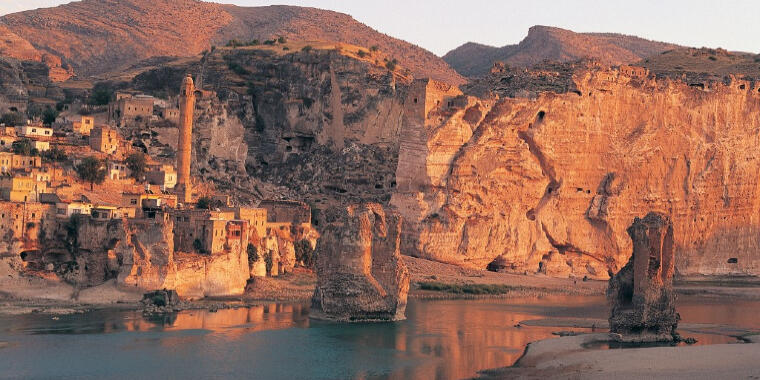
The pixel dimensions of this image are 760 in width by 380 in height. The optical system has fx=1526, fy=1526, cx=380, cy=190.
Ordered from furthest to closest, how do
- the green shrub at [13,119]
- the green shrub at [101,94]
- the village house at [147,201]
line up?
the green shrub at [101,94] < the green shrub at [13,119] < the village house at [147,201]

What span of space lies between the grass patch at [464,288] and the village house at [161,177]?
11.1 m

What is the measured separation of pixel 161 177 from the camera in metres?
62.4

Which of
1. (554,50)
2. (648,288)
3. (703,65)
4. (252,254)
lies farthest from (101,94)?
(554,50)

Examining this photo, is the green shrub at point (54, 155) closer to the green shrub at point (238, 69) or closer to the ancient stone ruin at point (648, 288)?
the green shrub at point (238, 69)

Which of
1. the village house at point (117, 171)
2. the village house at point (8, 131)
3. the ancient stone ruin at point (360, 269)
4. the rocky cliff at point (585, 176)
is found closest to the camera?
the ancient stone ruin at point (360, 269)

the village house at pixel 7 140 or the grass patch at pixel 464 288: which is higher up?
the village house at pixel 7 140

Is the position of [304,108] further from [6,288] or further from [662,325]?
[662,325]

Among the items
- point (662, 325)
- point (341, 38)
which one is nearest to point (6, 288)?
point (662, 325)

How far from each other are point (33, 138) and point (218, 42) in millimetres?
64216

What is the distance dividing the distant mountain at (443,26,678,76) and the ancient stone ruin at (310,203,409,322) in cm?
8423

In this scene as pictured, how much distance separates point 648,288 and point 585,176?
29.1 meters

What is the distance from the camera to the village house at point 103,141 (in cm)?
6378

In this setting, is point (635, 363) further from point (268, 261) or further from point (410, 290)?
point (268, 261)

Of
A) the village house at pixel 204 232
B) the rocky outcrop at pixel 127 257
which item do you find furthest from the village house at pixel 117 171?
the rocky outcrop at pixel 127 257
